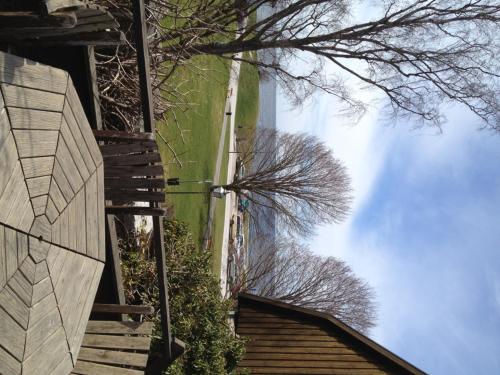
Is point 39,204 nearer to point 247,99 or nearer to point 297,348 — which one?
point 297,348

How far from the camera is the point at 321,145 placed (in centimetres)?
1822

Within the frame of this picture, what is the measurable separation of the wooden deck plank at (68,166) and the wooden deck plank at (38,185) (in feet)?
0.76

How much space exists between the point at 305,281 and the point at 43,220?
59.3 feet

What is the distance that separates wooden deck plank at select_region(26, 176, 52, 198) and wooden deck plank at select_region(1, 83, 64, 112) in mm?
457

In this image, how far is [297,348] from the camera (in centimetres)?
1111

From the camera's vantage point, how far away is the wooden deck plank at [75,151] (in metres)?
3.61

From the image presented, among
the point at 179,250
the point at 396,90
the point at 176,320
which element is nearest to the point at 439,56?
the point at 396,90

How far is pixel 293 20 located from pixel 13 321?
374 inches

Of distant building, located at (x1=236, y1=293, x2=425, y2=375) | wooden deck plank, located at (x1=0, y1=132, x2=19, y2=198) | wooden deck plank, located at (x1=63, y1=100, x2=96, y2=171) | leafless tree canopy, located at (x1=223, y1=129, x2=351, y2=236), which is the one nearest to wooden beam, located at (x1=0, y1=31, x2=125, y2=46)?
wooden deck plank, located at (x1=63, y1=100, x2=96, y2=171)

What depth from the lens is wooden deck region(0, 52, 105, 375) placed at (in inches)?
114

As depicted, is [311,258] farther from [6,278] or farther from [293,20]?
[6,278]

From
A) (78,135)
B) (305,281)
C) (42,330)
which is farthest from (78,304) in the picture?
(305,281)

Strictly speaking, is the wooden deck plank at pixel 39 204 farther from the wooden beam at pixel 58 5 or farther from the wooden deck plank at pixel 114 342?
the wooden deck plank at pixel 114 342

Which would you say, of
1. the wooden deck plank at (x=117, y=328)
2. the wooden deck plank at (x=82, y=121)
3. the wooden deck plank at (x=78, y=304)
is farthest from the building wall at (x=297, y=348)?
the wooden deck plank at (x=82, y=121)
